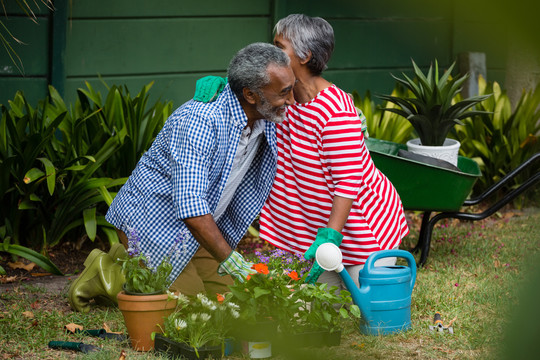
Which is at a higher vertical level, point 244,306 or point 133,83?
point 133,83

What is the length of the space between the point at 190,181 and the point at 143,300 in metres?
0.51

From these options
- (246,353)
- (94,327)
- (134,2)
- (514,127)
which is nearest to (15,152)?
(94,327)

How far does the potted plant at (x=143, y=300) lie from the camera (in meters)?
2.76

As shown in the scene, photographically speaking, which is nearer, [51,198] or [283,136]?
[283,136]

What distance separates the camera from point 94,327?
126 inches

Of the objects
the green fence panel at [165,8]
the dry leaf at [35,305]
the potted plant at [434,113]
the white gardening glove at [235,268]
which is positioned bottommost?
the dry leaf at [35,305]

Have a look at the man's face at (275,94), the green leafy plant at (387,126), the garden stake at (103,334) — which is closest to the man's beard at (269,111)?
the man's face at (275,94)

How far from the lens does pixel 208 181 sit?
2828mm

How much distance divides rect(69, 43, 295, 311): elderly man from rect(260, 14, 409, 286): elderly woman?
0.49 ft

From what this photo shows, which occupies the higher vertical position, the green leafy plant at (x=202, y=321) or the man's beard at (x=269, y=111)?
the man's beard at (x=269, y=111)

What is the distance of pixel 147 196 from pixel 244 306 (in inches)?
25.1

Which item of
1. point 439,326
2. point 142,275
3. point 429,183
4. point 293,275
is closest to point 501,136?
point 429,183

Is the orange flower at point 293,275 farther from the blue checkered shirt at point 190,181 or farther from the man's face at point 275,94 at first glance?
the man's face at point 275,94

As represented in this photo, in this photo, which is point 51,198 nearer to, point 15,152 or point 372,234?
point 15,152
